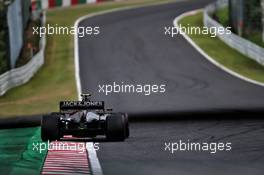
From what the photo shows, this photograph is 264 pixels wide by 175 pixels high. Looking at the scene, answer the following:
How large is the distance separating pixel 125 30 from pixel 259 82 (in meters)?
13.6

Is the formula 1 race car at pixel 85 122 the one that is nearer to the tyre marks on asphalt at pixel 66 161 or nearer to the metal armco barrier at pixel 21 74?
the tyre marks on asphalt at pixel 66 161

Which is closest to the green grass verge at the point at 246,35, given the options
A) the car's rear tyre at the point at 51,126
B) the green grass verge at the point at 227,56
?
the green grass verge at the point at 227,56

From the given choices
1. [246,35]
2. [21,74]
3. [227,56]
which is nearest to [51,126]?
[21,74]

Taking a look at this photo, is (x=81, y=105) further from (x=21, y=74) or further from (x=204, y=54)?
(x=204, y=54)

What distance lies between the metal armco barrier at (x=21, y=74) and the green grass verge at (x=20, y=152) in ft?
18.7

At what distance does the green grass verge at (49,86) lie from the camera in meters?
22.8

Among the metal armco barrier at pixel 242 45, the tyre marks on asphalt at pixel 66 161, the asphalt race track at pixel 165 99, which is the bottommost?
the tyre marks on asphalt at pixel 66 161

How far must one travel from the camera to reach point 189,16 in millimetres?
41750

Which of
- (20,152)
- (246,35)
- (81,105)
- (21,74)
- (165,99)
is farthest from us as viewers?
(246,35)

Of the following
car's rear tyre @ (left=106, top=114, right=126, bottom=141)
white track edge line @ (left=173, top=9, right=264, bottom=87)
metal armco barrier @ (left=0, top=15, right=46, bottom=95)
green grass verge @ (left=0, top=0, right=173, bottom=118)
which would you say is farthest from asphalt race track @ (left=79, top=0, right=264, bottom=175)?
metal armco barrier @ (left=0, top=15, right=46, bottom=95)

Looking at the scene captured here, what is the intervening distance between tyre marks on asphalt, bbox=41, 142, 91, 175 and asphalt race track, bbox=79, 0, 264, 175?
14.8 inches

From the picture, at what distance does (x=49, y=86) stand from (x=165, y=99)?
17.9 feet

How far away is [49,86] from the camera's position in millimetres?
25953

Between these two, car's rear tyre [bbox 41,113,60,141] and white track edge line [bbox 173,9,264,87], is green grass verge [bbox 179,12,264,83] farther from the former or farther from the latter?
car's rear tyre [bbox 41,113,60,141]
